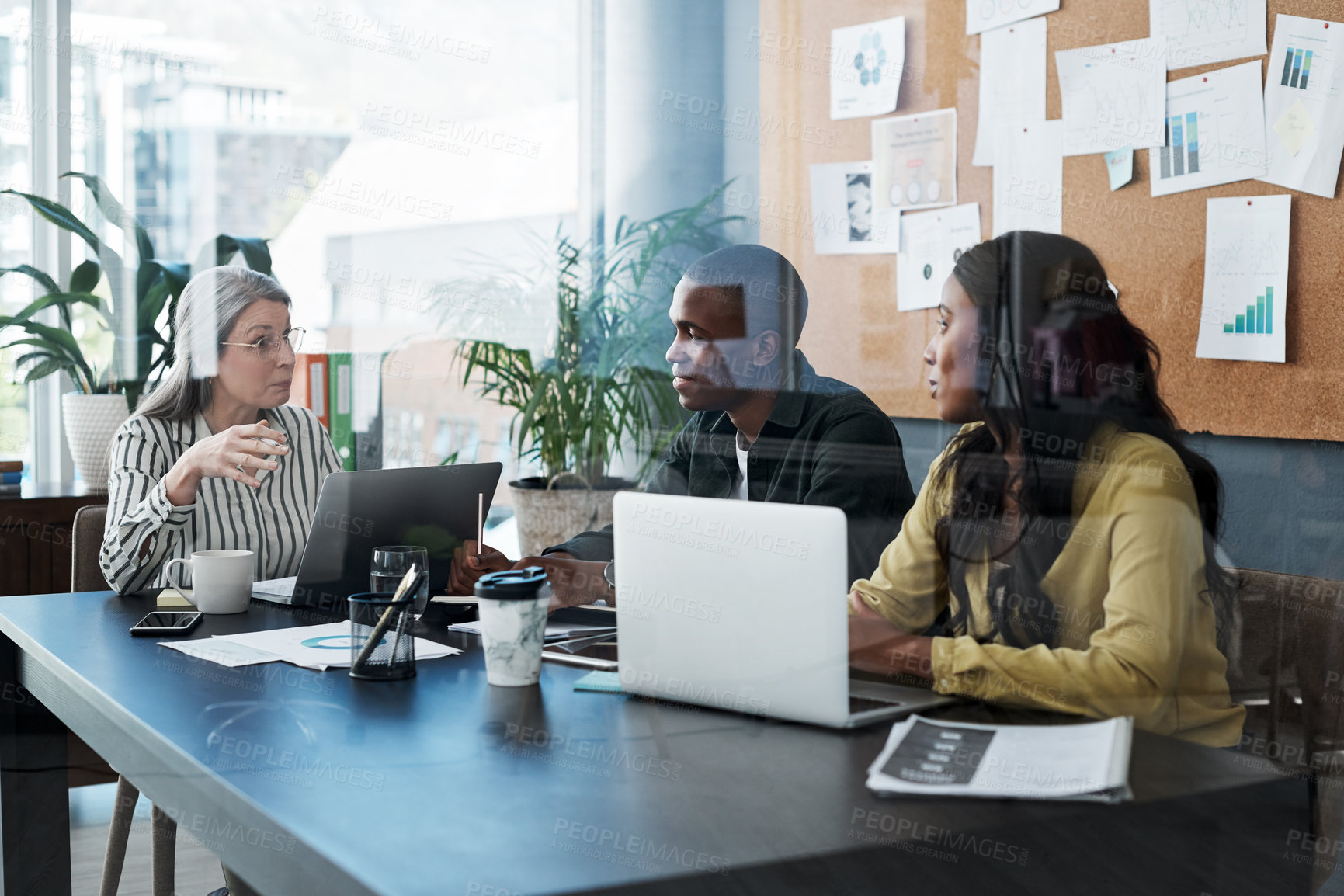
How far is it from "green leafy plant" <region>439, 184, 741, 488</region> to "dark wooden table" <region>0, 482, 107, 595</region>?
121 cm

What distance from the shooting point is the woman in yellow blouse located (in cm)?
126

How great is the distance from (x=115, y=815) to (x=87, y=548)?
0.51m

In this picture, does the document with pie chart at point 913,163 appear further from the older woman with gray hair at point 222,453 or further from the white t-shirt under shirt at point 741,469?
the older woman with gray hair at point 222,453

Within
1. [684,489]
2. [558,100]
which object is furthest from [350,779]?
[558,100]

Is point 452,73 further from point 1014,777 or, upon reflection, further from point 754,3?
point 1014,777

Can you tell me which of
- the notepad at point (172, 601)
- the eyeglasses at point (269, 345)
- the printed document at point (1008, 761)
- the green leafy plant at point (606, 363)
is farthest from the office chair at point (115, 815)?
the green leafy plant at point (606, 363)

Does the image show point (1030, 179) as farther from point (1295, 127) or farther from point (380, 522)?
point (380, 522)

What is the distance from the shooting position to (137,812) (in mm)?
2070

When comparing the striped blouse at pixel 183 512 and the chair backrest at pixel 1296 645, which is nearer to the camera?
the chair backrest at pixel 1296 645

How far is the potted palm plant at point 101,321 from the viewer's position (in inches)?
124

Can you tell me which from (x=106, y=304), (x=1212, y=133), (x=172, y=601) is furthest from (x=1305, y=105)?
(x=106, y=304)

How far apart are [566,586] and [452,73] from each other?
7.83 feet

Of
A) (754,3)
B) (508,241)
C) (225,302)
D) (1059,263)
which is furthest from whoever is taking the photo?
(508,241)

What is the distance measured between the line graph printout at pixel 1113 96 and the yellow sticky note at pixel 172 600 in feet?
5.53
